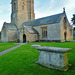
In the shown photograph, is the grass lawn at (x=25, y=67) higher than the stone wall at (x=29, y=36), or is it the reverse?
the stone wall at (x=29, y=36)

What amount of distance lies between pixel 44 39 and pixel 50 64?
18.7 metres

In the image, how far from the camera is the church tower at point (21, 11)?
106 feet

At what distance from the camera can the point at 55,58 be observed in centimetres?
382

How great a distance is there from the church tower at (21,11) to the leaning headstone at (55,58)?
97.5 ft

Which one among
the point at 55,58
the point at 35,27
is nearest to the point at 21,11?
the point at 35,27

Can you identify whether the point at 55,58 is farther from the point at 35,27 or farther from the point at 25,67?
the point at 35,27

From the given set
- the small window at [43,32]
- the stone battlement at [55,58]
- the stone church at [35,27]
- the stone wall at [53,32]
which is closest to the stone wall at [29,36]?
the stone church at [35,27]

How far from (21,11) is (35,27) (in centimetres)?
1331

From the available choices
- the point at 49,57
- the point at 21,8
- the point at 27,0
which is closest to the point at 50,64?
the point at 49,57

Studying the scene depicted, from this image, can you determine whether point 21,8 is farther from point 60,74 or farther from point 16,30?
point 60,74

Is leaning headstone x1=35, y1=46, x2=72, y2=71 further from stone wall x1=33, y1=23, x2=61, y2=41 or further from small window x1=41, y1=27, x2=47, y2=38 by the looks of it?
small window x1=41, y1=27, x2=47, y2=38

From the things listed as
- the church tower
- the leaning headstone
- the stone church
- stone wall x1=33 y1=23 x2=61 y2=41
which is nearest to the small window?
the stone church

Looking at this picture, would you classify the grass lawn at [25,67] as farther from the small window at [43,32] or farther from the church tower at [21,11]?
the church tower at [21,11]

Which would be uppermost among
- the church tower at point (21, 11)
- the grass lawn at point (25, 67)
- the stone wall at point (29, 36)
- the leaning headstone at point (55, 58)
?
the church tower at point (21, 11)
